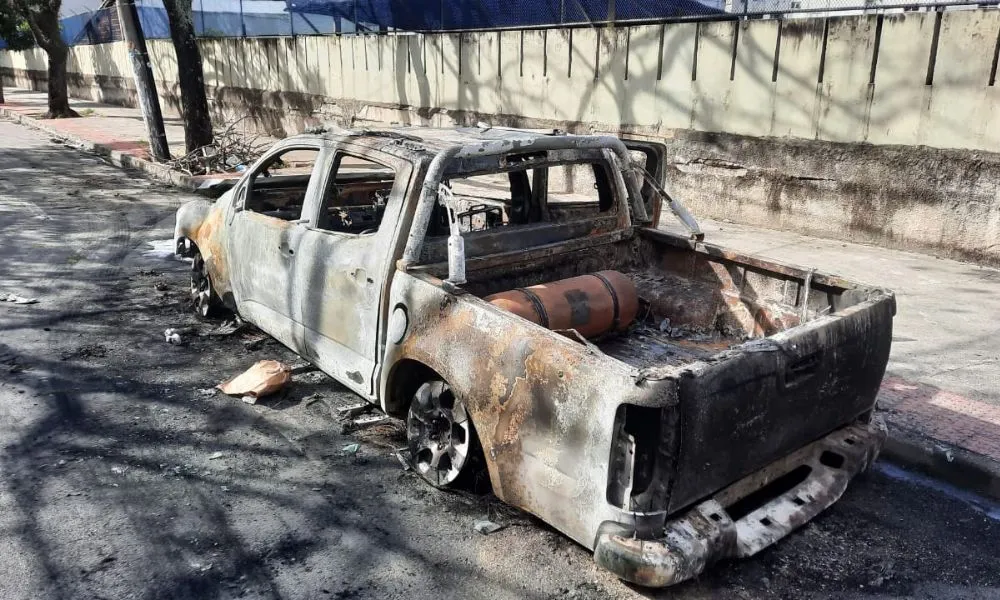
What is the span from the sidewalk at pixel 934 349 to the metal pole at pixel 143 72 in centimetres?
1037

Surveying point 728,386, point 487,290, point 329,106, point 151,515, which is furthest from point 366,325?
point 329,106

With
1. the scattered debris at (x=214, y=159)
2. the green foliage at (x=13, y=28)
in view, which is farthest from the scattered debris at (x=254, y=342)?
the green foliage at (x=13, y=28)

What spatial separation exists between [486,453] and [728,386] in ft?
3.70

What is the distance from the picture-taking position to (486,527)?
11.6 feet

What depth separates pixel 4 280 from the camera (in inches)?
285

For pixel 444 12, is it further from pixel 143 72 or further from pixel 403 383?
pixel 403 383

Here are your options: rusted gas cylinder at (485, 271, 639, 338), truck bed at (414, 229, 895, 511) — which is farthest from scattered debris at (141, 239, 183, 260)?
rusted gas cylinder at (485, 271, 639, 338)

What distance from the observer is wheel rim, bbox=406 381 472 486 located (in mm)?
3688

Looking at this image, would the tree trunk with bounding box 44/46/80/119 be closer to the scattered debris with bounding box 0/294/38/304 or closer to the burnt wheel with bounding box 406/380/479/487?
the scattered debris with bounding box 0/294/38/304

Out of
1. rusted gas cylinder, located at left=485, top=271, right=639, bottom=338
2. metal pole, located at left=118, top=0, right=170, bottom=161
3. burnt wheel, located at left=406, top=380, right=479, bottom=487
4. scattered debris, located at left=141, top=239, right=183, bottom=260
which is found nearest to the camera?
burnt wheel, located at left=406, top=380, right=479, bottom=487

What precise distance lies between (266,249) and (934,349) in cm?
491

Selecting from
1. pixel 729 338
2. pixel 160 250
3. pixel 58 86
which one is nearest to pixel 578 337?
pixel 729 338

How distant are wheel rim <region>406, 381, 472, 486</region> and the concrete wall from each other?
6494 mm

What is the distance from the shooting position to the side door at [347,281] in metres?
4.04
